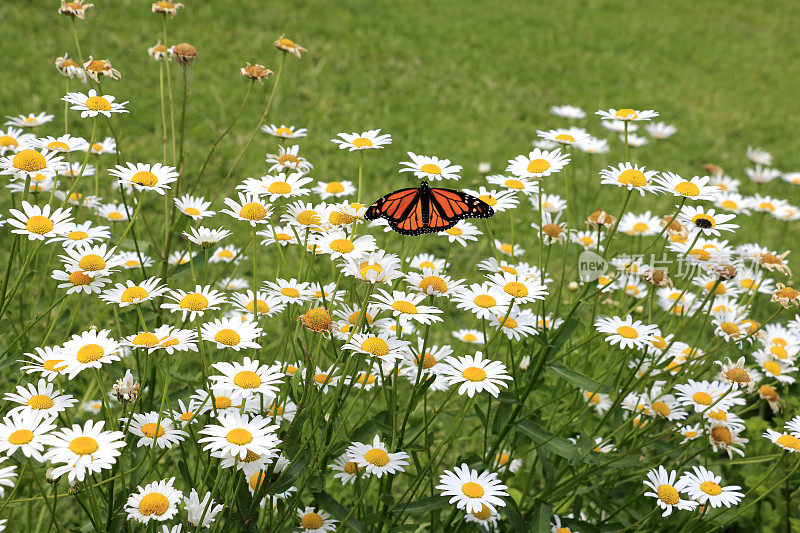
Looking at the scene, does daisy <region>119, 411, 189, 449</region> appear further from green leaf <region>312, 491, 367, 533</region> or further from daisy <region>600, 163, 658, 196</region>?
daisy <region>600, 163, 658, 196</region>

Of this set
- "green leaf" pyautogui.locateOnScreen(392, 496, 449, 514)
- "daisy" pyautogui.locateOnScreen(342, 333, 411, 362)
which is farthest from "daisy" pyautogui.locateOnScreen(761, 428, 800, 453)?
"daisy" pyautogui.locateOnScreen(342, 333, 411, 362)

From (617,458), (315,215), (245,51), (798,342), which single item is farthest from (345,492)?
(245,51)

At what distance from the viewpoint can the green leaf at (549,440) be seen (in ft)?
6.16

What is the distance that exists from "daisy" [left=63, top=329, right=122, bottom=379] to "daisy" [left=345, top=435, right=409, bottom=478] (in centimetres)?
65

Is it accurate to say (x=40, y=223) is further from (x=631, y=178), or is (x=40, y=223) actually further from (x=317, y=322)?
(x=631, y=178)

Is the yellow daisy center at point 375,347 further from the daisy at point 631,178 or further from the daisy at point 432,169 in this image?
the daisy at point 631,178

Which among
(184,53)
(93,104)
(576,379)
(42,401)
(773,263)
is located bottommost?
(42,401)

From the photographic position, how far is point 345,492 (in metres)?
2.35

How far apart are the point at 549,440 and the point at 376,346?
62cm

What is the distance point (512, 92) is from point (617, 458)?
17.5ft

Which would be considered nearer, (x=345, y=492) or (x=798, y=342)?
(x=345, y=492)

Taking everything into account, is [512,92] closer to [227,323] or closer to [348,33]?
[348,33]

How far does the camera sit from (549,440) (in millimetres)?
1873

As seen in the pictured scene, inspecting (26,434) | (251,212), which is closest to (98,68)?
(251,212)
